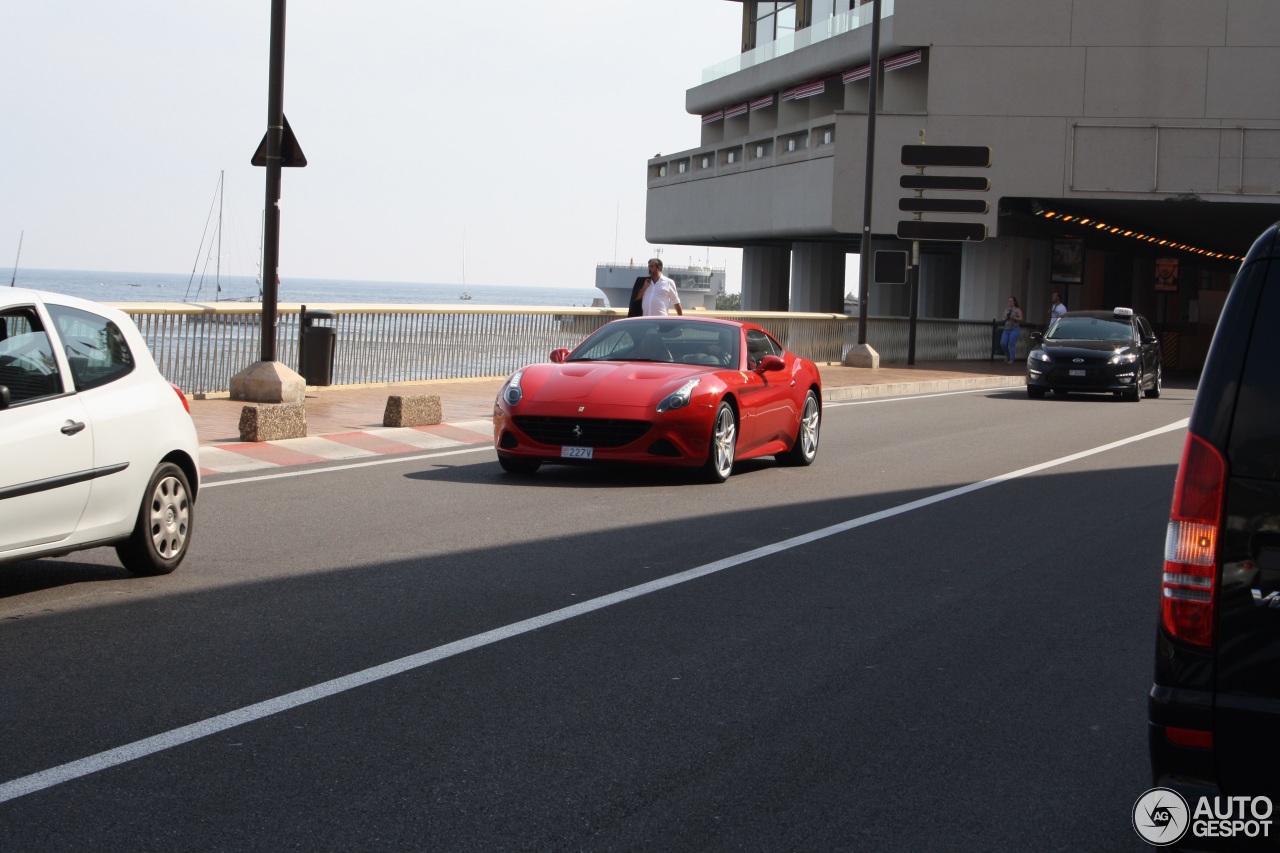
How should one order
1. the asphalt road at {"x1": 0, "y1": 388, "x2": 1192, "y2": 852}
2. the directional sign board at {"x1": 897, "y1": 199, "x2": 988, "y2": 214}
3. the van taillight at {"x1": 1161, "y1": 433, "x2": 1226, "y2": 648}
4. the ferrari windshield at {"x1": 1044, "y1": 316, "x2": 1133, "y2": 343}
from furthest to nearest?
the directional sign board at {"x1": 897, "y1": 199, "x2": 988, "y2": 214} → the ferrari windshield at {"x1": 1044, "y1": 316, "x2": 1133, "y2": 343} → the asphalt road at {"x1": 0, "y1": 388, "x2": 1192, "y2": 852} → the van taillight at {"x1": 1161, "y1": 433, "x2": 1226, "y2": 648}

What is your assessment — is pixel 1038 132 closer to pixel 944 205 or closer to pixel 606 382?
pixel 944 205

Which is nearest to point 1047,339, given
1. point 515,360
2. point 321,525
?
point 515,360

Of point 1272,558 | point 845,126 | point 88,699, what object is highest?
point 845,126

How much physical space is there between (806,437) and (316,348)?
7.94 metres

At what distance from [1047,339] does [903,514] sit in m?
16.6

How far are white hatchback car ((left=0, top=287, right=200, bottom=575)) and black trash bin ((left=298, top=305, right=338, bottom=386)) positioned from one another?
11277 millimetres

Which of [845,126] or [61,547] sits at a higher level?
[845,126]

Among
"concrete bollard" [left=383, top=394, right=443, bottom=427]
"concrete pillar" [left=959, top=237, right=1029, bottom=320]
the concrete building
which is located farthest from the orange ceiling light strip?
"concrete bollard" [left=383, top=394, right=443, bottom=427]

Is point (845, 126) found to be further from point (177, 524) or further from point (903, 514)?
point (177, 524)

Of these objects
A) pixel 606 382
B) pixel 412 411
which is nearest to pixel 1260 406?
pixel 606 382

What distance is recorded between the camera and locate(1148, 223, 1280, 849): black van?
334cm

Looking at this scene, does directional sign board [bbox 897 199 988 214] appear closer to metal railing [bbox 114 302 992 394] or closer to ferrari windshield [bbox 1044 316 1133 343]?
metal railing [bbox 114 302 992 394]

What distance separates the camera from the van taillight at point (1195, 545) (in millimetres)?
3445

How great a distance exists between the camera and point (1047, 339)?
26.4 metres
